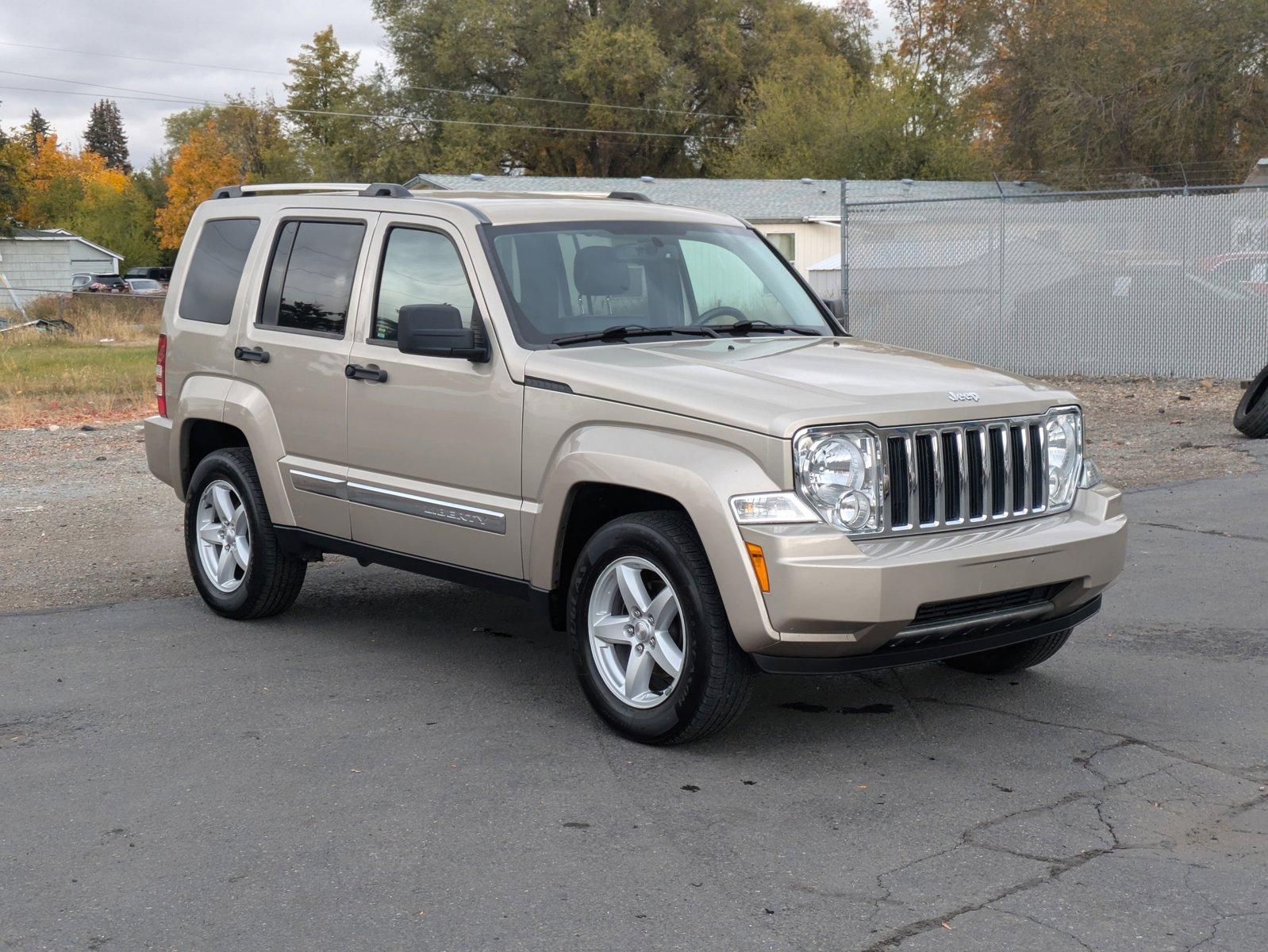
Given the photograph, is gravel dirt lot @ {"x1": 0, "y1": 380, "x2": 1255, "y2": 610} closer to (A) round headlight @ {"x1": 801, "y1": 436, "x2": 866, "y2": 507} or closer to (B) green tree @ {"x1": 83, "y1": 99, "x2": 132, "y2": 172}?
(A) round headlight @ {"x1": 801, "y1": 436, "x2": 866, "y2": 507}

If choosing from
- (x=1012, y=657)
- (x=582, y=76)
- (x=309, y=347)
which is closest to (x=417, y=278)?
(x=309, y=347)

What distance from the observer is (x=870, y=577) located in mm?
4496

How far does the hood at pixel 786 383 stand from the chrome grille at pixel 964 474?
2.1 inches

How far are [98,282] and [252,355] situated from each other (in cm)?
7417


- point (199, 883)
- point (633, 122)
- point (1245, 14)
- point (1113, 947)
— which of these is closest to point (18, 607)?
point (199, 883)

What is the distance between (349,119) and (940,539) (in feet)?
201

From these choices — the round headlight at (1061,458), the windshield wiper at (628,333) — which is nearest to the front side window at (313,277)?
the windshield wiper at (628,333)

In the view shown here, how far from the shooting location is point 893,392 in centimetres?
490

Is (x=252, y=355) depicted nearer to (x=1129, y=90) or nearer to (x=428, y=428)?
(x=428, y=428)

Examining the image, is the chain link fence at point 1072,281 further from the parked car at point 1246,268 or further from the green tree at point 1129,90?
the green tree at point 1129,90

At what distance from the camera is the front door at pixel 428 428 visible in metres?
5.53

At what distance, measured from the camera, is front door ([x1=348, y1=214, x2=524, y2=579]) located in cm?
553

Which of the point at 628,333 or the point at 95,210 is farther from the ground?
the point at 95,210

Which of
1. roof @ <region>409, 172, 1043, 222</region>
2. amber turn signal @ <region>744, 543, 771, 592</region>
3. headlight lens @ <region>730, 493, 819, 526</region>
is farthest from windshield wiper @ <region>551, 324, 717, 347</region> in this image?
roof @ <region>409, 172, 1043, 222</region>
